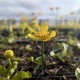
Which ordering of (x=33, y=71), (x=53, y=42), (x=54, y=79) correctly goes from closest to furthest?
1. (x=54, y=79)
2. (x=33, y=71)
3. (x=53, y=42)

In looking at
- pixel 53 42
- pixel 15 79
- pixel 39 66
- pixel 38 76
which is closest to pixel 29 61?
pixel 39 66

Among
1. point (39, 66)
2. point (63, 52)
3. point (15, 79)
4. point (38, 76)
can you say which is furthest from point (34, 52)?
point (15, 79)

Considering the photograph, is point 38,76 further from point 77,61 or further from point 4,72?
point 77,61

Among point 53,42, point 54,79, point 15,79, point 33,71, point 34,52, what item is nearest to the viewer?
point 15,79

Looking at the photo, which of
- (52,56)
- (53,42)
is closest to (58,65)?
(52,56)

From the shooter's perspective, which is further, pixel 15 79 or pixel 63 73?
pixel 63 73

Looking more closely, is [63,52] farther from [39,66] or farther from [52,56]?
[39,66]

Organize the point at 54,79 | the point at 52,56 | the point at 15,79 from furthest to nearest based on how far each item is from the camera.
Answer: the point at 52,56
the point at 54,79
the point at 15,79

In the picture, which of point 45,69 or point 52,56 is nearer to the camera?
point 45,69
